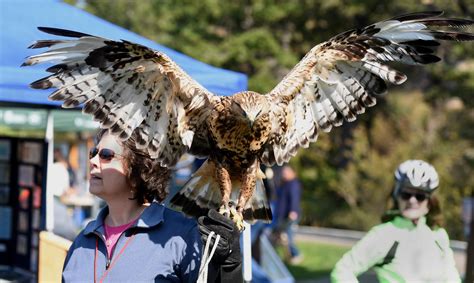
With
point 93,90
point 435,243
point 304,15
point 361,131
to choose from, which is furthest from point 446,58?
point 93,90

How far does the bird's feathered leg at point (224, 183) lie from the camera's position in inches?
108

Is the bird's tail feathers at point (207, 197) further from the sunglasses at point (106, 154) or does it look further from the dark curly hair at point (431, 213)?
the dark curly hair at point (431, 213)

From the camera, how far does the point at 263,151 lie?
301 cm

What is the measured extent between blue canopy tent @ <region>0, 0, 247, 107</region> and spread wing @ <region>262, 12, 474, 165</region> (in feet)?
5.08

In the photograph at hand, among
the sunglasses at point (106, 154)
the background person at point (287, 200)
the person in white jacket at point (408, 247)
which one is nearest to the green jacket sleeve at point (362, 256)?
the person in white jacket at point (408, 247)

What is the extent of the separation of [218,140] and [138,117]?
0.31 meters

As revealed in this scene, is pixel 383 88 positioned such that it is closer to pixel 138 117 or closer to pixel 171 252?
pixel 138 117

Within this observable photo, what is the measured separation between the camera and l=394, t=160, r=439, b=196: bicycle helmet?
3318mm

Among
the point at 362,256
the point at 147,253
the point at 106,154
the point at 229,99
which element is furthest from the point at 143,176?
the point at 362,256

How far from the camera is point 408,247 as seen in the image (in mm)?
3201

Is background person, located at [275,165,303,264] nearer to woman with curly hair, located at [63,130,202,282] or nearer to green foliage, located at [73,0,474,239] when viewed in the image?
green foliage, located at [73,0,474,239]

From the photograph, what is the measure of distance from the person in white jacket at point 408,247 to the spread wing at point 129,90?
800 mm

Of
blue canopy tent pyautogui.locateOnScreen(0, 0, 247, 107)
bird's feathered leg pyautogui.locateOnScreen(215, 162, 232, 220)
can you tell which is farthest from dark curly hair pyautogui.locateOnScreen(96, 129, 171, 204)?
blue canopy tent pyautogui.locateOnScreen(0, 0, 247, 107)

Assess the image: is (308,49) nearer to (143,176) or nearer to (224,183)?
(224,183)
